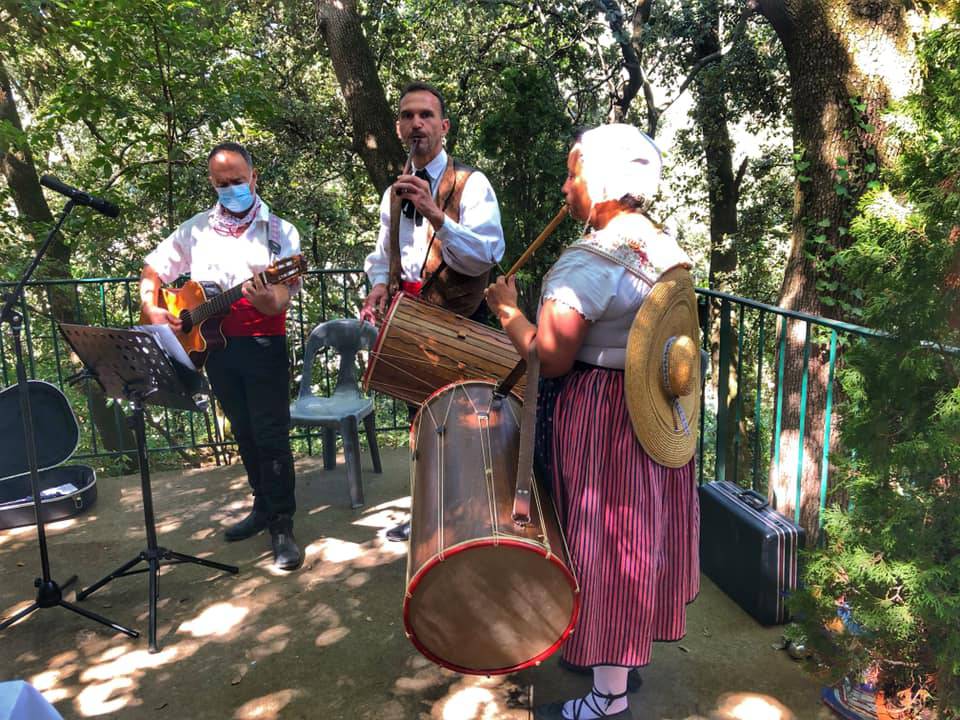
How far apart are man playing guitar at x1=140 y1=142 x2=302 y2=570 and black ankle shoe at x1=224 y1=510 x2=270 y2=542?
0.29m

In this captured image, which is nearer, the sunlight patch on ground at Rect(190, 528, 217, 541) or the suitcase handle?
the suitcase handle

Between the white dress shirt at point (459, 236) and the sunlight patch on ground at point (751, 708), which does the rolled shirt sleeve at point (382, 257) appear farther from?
the sunlight patch on ground at point (751, 708)

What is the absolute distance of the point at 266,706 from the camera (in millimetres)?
2715

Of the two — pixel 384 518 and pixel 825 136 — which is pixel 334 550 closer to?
pixel 384 518

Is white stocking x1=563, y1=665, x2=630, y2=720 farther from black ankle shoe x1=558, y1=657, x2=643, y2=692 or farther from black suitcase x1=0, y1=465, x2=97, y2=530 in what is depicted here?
black suitcase x1=0, y1=465, x2=97, y2=530

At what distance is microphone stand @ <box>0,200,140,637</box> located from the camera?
3.00m

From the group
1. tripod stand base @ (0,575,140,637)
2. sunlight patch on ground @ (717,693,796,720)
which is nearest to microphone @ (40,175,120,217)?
tripod stand base @ (0,575,140,637)

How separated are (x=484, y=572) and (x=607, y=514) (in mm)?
457

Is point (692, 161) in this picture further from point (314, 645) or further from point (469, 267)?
point (314, 645)

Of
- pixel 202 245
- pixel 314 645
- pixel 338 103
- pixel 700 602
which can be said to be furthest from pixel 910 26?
pixel 338 103

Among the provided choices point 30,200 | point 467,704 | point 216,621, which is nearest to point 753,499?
point 467,704

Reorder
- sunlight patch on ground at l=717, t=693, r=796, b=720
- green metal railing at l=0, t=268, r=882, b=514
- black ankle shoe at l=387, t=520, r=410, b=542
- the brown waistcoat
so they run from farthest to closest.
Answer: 1. black ankle shoe at l=387, t=520, r=410, b=542
2. green metal railing at l=0, t=268, r=882, b=514
3. the brown waistcoat
4. sunlight patch on ground at l=717, t=693, r=796, b=720

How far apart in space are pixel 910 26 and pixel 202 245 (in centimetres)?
496

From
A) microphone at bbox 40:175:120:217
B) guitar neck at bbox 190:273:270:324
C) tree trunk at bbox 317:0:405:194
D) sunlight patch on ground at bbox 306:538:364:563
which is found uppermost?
tree trunk at bbox 317:0:405:194
